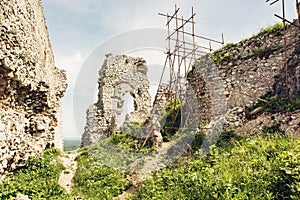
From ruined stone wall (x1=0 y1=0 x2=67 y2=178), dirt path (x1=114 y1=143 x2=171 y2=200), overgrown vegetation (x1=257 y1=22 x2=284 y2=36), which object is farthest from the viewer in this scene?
overgrown vegetation (x1=257 y1=22 x2=284 y2=36)

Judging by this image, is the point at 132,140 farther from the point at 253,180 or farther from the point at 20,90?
the point at 253,180

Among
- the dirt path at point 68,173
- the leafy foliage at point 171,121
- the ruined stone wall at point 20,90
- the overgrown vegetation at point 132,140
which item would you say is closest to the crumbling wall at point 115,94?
the overgrown vegetation at point 132,140

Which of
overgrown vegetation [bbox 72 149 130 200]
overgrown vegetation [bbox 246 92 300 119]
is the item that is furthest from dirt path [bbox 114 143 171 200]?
overgrown vegetation [bbox 246 92 300 119]

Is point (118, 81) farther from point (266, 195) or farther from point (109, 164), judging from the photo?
point (266, 195)

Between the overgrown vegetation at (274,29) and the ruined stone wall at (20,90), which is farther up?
the overgrown vegetation at (274,29)

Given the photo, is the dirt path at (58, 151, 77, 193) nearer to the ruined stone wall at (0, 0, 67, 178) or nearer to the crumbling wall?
the ruined stone wall at (0, 0, 67, 178)

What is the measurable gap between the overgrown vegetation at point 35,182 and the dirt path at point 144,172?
1.72 meters

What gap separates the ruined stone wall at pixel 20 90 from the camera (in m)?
5.55

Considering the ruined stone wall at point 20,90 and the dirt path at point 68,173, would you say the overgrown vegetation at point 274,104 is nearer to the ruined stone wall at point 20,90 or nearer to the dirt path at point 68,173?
the dirt path at point 68,173

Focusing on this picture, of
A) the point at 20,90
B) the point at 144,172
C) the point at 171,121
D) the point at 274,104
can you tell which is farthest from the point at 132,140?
the point at 274,104

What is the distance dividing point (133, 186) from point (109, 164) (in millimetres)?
2192

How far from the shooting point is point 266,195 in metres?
3.60

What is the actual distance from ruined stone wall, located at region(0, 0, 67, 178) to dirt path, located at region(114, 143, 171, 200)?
121 inches

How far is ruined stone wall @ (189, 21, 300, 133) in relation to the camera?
9578 mm
